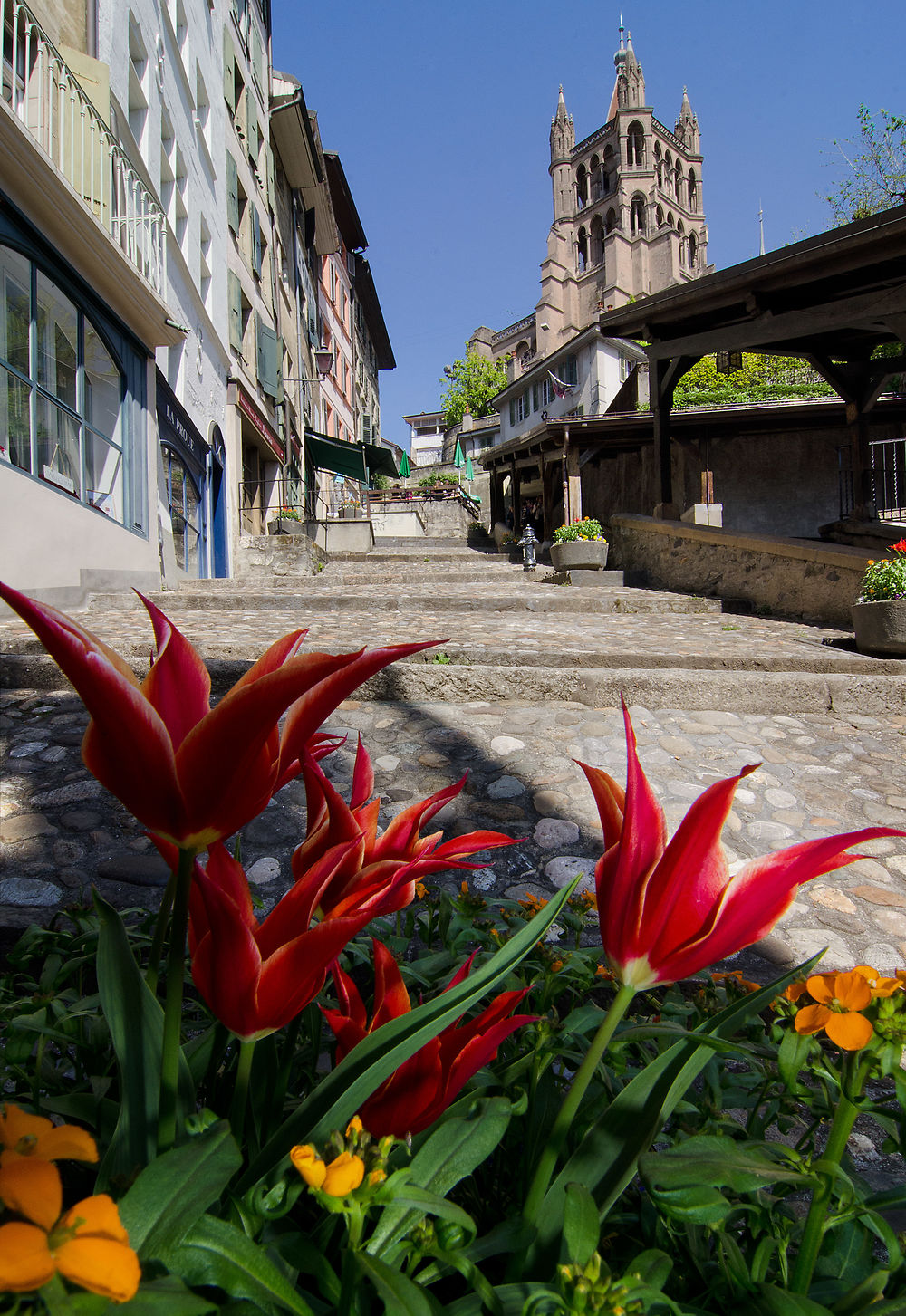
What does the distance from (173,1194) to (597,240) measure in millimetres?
69315

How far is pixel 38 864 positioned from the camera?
2.42 m

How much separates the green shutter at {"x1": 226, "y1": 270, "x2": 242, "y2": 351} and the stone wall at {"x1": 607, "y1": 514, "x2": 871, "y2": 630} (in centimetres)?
785

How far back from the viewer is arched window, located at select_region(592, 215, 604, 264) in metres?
59.8

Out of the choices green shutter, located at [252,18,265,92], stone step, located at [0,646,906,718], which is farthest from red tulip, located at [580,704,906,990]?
green shutter, located at [252,18,265,92]

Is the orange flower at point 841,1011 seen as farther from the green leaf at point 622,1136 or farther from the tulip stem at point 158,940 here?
the tulip stem at point 158,940

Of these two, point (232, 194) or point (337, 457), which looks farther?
point (337, 457)

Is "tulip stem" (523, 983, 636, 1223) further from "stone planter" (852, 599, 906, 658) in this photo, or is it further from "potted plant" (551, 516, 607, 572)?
"potted plant" (551, 516, 607, 572)

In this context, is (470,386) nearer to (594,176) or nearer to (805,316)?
(594,176)

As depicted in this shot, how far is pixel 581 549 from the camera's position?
450 inches

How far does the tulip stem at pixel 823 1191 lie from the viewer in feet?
1.93

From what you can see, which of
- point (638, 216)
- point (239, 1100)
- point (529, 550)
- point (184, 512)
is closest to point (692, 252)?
point (638, 216)

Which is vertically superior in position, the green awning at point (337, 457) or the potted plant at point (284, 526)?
the green awning at point (337, 457)

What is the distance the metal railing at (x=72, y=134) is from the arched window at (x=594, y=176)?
64485mm

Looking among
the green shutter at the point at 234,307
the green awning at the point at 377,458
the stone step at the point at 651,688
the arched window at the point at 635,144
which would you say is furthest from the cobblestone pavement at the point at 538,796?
the arched window at the point at 635,144
